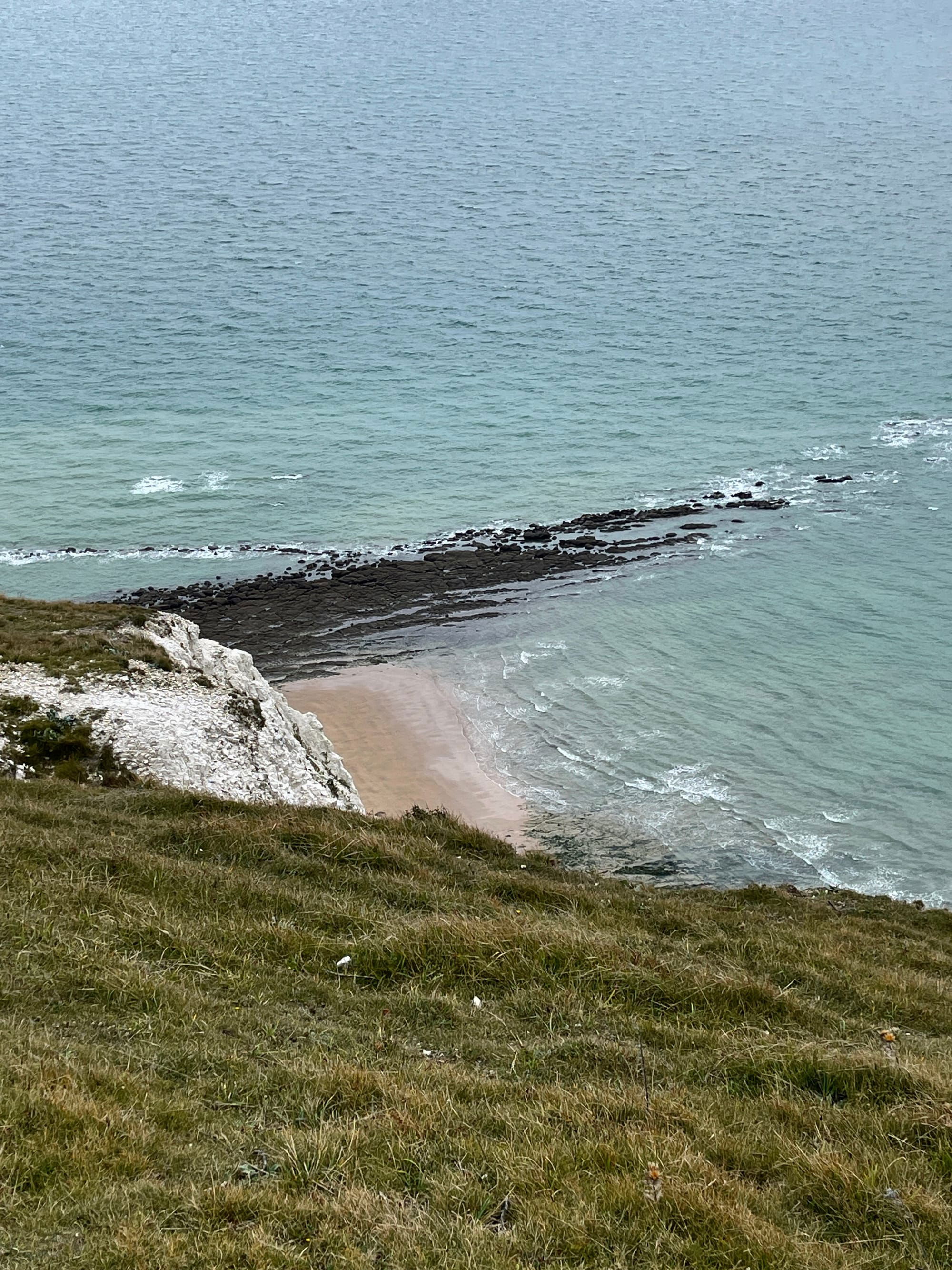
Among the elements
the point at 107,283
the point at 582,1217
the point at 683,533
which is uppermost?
the point at 107,283

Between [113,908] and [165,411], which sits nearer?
[113,908]

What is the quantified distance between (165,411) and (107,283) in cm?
3308

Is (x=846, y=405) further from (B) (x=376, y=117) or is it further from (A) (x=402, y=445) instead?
(B) (x=376, y=117)

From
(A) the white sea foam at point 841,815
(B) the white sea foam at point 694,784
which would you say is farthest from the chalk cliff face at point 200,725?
(A) the white sea foam at point 841,815

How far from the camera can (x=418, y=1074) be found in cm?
1014

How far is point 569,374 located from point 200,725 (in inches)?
2576

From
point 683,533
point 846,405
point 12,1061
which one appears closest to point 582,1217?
point 12,1061

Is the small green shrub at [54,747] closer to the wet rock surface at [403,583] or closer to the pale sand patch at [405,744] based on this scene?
the pale sand patch at [405,744]

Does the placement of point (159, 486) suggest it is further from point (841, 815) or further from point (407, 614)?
point (841, 815)

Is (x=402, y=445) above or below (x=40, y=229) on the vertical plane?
below

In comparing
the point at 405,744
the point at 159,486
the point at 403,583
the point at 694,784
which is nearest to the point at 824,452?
the point at 403,583

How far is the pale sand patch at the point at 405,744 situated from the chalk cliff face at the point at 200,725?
21.6 feet

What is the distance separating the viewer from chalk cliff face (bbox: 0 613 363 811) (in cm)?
2419

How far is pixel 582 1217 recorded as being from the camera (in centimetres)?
800
